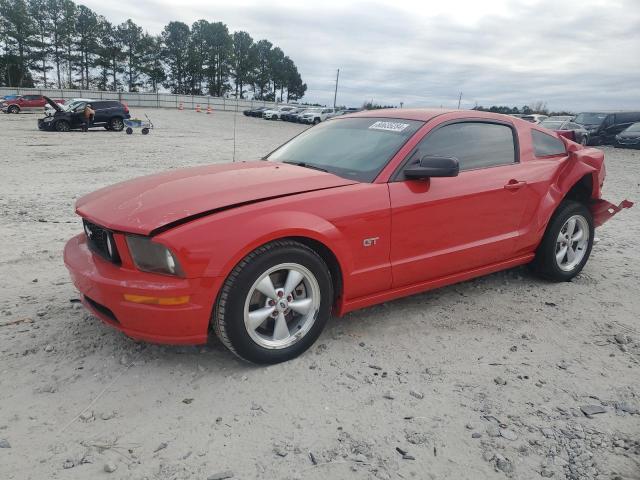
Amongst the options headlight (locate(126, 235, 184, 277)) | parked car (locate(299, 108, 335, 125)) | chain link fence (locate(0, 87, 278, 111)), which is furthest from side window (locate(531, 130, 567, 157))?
chain link fence (locate(0, 87, 278, 111))

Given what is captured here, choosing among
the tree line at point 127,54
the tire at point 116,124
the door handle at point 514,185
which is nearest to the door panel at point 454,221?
the door handle at point 514,185

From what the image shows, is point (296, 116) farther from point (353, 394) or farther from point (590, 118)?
point (353, 394)

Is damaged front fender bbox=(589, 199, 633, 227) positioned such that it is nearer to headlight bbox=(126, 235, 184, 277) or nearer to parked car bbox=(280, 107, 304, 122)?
headlight bbox=(126, 235, 184, 277)

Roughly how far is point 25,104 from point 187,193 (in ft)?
138

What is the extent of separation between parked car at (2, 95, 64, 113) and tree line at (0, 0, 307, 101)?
3066cm

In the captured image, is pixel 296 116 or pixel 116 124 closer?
pixel 116 124

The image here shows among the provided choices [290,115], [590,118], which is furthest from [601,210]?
[290,115]

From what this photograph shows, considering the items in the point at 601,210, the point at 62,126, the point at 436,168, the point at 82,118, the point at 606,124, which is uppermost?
the point at 606,124


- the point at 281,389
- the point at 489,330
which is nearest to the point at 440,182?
the point at 489,330

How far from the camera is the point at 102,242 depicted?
9.76ft

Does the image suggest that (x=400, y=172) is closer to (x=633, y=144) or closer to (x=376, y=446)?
(x=376, y=446)

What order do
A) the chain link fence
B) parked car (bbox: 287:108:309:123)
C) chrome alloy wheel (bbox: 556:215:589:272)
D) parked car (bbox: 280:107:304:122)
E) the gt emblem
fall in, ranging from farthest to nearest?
the chain link fence
parked car (bbox: 280:107:304:122)
parked car (bbox: 287:108:309:123)
chrome alloy wheel (bbox: 556:215:589:272)
the gt emblem

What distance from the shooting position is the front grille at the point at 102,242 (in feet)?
9.17

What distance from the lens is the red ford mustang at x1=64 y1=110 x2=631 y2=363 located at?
2.66 metres
